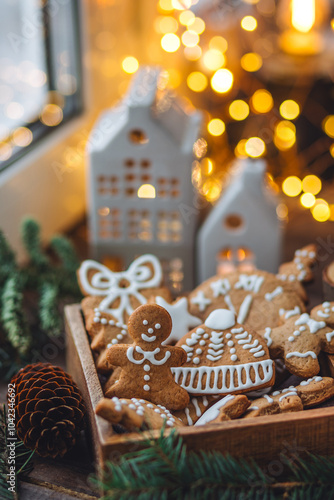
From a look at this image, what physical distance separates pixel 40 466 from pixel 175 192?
63cm

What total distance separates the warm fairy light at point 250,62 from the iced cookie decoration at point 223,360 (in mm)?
1289

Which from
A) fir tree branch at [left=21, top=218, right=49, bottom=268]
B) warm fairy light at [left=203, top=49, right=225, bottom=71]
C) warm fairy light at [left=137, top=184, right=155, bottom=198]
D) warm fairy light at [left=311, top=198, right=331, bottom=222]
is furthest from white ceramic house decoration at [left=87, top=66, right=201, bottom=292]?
warm fairy light at [left=203, top=49, right=225, bottom=71]

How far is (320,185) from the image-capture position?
169 cm

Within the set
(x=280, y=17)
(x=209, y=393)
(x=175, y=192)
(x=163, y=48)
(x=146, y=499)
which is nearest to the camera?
(x=146, y=499)

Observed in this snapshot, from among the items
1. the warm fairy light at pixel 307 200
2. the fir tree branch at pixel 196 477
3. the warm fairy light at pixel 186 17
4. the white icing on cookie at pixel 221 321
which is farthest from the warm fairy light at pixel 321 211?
the fir tree branch at pixel 196 477

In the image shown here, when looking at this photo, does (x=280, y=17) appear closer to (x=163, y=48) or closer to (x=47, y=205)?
(x=163, y=48)

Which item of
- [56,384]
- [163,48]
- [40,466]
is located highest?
[163,48]

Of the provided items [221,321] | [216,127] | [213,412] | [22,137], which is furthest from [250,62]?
[213,412]

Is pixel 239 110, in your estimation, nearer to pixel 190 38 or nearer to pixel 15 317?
pixel 190 38

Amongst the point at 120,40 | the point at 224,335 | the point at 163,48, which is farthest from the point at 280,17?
the point at 224,335

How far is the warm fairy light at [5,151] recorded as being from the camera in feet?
4.36

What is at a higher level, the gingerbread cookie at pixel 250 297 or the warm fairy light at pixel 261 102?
the warm fairy light at pixel 261 102

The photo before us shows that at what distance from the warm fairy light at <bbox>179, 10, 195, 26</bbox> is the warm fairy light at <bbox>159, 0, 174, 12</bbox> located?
5cm

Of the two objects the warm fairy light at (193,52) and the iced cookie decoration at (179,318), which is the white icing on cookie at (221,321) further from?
the warm fairy light at (193,52)
